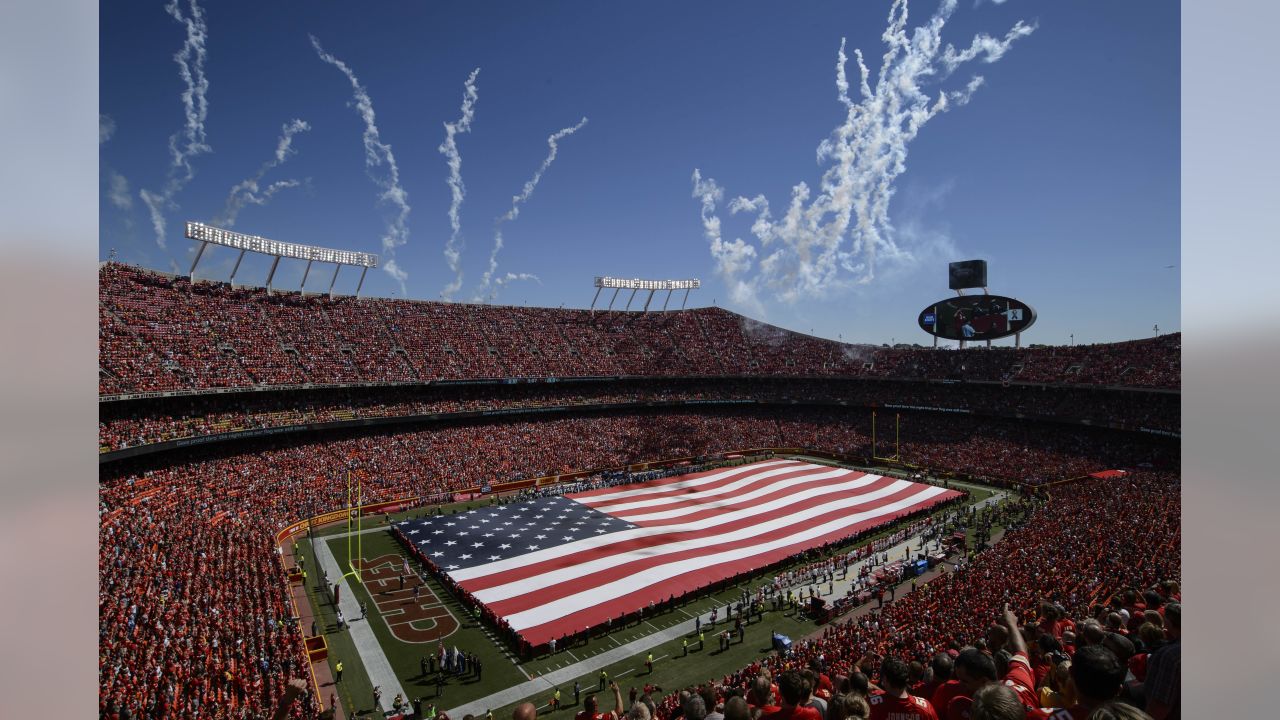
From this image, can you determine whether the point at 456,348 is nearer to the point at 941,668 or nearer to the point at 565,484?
the point at 565,484

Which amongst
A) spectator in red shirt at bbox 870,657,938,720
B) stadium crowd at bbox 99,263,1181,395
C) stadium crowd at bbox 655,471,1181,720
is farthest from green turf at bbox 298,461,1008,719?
stadium crowd at bbox 99,263,1181,395

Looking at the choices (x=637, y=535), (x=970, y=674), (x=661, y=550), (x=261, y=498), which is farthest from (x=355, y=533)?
(x=970, y=674)

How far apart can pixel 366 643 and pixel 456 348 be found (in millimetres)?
36461

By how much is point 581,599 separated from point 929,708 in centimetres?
2065

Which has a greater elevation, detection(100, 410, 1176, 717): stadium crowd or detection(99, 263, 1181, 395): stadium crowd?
detection(99, 263, 1181, 395): stadium crowd

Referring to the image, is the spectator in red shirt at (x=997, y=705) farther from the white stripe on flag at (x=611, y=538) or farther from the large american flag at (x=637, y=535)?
the white stripe on flag at (x=611, y=538)

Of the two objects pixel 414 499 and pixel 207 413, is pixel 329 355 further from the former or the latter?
pixel 414 499

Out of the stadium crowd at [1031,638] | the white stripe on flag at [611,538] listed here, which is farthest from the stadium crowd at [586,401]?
the white stripe on flag at [611,538]

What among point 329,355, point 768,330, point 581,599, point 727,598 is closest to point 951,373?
point 768,330

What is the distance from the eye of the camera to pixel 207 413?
117 feet

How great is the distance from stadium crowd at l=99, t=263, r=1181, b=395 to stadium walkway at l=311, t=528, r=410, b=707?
58.8 ft

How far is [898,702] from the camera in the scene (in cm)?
429

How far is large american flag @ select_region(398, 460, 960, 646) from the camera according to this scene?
23.5m

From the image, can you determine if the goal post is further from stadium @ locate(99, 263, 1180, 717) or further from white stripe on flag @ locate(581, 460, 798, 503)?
white stripe on flag @ locate(581, 460, 798, 503)
